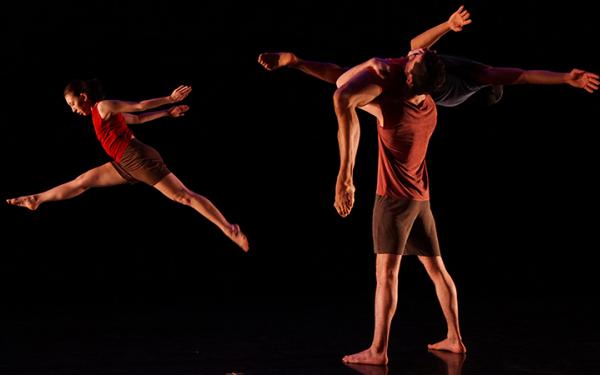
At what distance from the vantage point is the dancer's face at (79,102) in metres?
4.38

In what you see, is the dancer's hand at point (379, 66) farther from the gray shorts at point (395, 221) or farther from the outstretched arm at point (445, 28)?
the gray shorts at point (395, 221)

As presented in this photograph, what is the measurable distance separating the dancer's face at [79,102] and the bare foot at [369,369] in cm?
→ 198

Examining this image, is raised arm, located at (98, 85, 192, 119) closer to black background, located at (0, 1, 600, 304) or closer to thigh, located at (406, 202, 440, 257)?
thigh, located at (406, 202, 440, 257)

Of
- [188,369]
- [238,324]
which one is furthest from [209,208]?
[188,369]

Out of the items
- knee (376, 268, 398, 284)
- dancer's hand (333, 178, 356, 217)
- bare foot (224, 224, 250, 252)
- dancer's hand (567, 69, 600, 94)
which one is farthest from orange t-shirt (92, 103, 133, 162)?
dancer's hand (567, 69, 600, 94)

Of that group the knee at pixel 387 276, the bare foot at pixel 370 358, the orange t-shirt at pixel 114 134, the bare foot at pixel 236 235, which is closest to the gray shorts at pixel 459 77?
the knee at pixel 387 276

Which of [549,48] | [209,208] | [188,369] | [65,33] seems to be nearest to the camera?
[188,369]

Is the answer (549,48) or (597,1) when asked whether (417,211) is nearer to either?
(549,48)

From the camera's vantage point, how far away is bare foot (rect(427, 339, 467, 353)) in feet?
13.1

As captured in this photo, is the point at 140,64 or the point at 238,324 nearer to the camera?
the point at 238,324

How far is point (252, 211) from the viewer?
247 inches

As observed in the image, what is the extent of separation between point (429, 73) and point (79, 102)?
202 centimetres

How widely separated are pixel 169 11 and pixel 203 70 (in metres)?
0.49

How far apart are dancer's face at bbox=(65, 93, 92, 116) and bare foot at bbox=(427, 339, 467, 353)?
2.24 m
